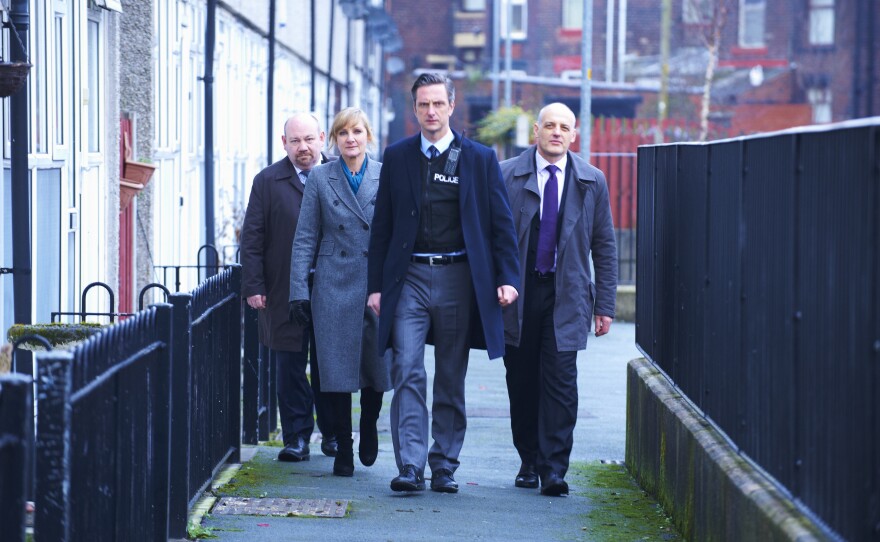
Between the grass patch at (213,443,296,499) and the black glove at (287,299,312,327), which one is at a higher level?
the black glove at (287,299,312,327)

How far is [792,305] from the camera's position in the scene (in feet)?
16.2

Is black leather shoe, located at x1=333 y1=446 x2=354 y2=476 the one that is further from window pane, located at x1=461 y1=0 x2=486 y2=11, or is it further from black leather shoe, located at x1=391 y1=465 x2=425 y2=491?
window pane, located at x1=461 y1=0 x2=486 y2=11

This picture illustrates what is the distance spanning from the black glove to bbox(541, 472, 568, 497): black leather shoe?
1.42 m

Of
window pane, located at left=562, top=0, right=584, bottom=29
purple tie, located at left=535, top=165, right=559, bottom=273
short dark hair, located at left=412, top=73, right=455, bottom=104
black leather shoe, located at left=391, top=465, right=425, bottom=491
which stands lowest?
black leather shoe, located at left=391, top=465, right=425, bottom=491

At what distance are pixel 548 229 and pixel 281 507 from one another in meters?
1.96

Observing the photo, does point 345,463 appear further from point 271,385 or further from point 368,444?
point 271,385

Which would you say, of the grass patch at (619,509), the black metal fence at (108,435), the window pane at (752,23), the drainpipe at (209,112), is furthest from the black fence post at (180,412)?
the window pane at (752,23)

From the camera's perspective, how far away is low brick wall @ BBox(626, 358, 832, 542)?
498 cm

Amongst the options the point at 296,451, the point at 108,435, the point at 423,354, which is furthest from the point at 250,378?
the point at 108,435

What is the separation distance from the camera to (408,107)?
54.8m

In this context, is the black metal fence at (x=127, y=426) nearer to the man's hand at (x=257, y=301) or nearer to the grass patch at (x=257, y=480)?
the grass patch at (x=257, y=480)

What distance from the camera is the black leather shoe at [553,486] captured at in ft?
26.1

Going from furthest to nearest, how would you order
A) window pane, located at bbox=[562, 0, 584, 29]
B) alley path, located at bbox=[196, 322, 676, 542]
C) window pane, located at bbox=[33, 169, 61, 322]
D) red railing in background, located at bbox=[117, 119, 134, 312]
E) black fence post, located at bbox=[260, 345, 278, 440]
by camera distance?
window pane, located at bbox=[562, 0, 584, 29], red railing in background, located at bbox=[117, 119, 134, 312], black fence post, located at bbox=[260, 345, 278, 440], window pane, located at bbox=[33, 169, 61, 322], alley path, located at bbox=[196, 322, 676, 542]

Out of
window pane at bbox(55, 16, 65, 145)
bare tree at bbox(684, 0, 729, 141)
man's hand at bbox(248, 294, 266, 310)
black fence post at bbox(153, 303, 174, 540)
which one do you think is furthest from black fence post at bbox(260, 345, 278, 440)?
bare tree at bbox(684, 0, 729, 141)
